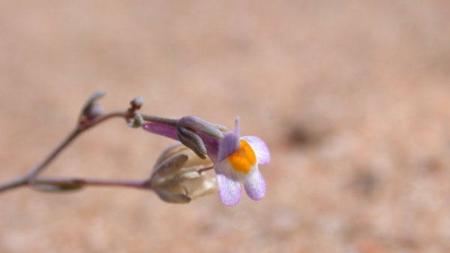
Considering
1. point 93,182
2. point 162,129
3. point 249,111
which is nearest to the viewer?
point 162,129

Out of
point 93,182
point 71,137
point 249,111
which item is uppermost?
point 249,111

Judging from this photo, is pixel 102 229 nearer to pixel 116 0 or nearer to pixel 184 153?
pixel 184 153

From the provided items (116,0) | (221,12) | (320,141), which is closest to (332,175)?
(320,141)

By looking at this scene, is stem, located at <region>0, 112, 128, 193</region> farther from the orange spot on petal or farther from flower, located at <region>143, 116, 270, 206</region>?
the orange spot on petal

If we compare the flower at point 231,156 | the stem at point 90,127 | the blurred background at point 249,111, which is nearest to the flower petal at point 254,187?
the flower at point 231,156

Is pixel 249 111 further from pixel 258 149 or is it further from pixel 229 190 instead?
pixel 229 190

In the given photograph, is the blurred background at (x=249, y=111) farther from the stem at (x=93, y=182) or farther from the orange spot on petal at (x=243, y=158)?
the orange spot on petal at (x=243, y=158)

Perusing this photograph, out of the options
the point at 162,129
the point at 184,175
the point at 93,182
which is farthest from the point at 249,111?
the point at 162,129
